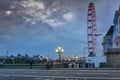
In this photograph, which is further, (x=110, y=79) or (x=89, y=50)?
(x=89, y=50)

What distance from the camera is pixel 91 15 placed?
409ft

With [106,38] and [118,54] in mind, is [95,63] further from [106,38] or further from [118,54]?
[106,38]

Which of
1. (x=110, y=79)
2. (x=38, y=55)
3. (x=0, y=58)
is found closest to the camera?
(x=110, y=79)

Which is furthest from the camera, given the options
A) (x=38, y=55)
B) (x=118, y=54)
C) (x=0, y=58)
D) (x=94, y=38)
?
(x=94, y=38)

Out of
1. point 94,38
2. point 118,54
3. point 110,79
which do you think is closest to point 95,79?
point 110,79

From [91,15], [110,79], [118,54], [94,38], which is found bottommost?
[110,79]

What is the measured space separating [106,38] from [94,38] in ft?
22.6

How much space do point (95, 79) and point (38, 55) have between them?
89.8 metres

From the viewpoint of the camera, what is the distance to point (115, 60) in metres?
53.2

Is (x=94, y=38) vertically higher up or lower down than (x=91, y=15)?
lower down

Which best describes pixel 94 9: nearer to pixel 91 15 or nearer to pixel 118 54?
pixel 91 15

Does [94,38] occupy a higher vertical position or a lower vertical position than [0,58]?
higher

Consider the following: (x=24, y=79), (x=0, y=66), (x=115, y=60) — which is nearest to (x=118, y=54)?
(x=115, y=60)

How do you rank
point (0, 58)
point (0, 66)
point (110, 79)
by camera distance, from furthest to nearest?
point (0, 58) < point (0, 66) < point (110, 79)
